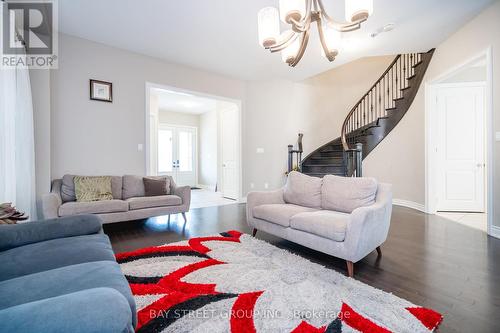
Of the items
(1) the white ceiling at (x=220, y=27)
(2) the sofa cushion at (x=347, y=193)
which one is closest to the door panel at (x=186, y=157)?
(1) the white ceiling at (x=220, y=27)

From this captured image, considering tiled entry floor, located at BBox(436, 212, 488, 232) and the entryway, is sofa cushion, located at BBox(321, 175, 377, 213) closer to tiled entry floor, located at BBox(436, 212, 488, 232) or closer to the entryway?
tiled entry floor, located at BBox(436, 212, 488, 232)

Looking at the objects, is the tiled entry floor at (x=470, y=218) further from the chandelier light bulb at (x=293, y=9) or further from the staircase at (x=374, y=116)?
the chandelier light bulb at (x=293, y=9)

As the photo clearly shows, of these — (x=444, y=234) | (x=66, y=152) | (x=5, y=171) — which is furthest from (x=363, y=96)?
(x=5, y=171)

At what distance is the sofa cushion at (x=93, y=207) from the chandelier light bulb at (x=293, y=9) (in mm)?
3039

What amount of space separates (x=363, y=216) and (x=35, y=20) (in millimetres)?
4501

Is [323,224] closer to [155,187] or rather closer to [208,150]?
[155,187]

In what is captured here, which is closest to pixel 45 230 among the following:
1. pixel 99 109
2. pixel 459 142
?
pixel 99 109

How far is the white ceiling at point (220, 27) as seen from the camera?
2.89 m

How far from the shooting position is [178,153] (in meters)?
8.48

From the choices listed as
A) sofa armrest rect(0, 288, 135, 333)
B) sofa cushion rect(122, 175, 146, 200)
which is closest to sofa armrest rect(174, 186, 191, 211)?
sofa cushion rect(122, 175, 146, 200)

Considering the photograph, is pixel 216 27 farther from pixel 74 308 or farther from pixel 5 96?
pixel 74 308

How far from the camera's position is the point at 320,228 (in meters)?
2.06

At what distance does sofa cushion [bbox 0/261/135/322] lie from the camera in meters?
0.85

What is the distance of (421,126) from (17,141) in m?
6.27
